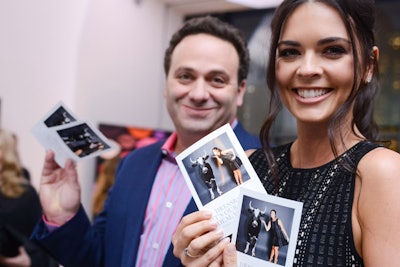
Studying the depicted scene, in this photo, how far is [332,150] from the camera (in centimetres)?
115

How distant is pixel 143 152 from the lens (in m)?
2.03

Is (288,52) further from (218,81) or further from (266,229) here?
(218,81)

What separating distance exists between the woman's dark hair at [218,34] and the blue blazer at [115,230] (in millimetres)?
284

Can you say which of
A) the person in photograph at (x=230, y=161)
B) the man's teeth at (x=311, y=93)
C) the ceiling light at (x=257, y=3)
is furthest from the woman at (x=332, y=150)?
the ceiling light at (x=257, y=3)

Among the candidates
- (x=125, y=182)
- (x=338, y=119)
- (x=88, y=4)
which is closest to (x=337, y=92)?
(x=338, y=119)

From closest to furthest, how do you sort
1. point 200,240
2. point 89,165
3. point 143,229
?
point 200,240, point 143,229, point 89,165

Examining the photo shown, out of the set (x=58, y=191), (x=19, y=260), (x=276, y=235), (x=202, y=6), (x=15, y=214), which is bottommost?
(x=19, y=260)

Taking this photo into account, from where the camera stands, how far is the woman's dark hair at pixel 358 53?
1.12 meters

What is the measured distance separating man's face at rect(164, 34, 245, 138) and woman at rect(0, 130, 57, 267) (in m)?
1.25

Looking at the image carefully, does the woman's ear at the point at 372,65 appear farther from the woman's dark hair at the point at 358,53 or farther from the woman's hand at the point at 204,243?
the woman's hand at the point at 204,243

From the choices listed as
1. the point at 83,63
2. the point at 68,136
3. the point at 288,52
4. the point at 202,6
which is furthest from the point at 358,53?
the point at 202,6

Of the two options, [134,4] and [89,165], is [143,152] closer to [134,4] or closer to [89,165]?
[89,165]

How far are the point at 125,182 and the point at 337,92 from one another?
1.04 meters

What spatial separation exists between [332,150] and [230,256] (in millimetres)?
340
